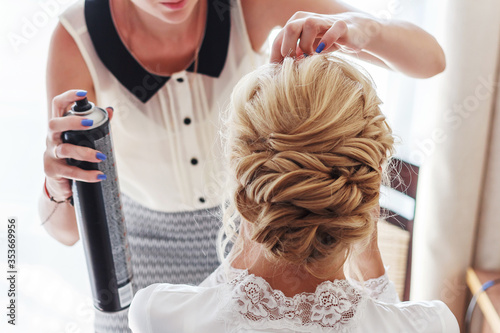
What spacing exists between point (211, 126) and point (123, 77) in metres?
0.21

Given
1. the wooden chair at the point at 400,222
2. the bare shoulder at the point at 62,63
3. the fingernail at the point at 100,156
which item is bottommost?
the wooden chair at the point at 400,222

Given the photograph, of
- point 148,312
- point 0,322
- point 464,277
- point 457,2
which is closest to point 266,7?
point 457,2

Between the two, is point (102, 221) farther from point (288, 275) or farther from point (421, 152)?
point (421, 152)

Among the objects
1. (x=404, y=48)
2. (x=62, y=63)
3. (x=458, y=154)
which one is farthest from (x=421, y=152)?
(x=62, y=63)

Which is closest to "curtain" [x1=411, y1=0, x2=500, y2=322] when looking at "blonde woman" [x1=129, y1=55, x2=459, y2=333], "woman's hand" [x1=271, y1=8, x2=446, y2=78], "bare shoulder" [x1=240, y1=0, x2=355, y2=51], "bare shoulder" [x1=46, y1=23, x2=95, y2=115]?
"woman's hand" [x1=271, y1=8, x2=446, y2=78]

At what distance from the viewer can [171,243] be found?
3.73 ft

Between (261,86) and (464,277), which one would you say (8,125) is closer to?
(261,86)

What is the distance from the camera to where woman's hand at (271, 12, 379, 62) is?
83 centimetres

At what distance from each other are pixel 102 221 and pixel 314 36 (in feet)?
1.53

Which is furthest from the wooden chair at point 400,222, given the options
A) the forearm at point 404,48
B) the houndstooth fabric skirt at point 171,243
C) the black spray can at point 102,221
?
the black spray can at point 102,221

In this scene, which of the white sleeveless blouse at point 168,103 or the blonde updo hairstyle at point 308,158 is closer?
the blonde updo hairstyle at point 308,158

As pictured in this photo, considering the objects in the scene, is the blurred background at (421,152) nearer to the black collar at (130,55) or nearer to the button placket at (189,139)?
the black collar at (130,55)

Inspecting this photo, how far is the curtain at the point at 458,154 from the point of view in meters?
1.32

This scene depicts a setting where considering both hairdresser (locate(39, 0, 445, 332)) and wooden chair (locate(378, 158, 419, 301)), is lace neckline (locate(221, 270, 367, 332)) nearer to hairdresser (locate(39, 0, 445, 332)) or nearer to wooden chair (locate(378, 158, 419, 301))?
hairdresser (locate(39, 0, 445, 332))
